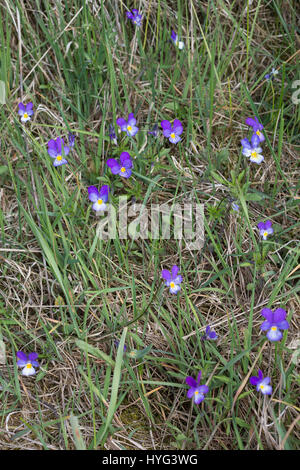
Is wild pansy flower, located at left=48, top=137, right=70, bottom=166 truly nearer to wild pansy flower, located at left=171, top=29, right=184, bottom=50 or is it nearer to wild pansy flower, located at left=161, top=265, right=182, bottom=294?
wild pansy flower, located at left=161, top=265, right=182, bottom=294

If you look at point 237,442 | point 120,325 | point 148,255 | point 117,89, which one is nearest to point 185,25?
point 117,89

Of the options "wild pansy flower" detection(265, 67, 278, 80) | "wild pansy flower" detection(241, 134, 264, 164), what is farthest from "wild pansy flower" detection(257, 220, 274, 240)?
"wild pansy flower" detection(265, 67, 278, 80)

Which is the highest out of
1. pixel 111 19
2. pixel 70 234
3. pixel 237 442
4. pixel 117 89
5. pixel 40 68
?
pixel 111 19

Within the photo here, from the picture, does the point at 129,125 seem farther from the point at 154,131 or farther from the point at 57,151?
the point at 57,151

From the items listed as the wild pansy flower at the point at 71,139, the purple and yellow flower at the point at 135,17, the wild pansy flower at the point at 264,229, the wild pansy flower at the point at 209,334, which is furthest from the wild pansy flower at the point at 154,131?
the wild pansy flower at the point at 209,334

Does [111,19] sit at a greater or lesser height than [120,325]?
greater

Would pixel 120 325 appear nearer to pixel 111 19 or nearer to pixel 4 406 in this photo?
→ pixel 4 406
